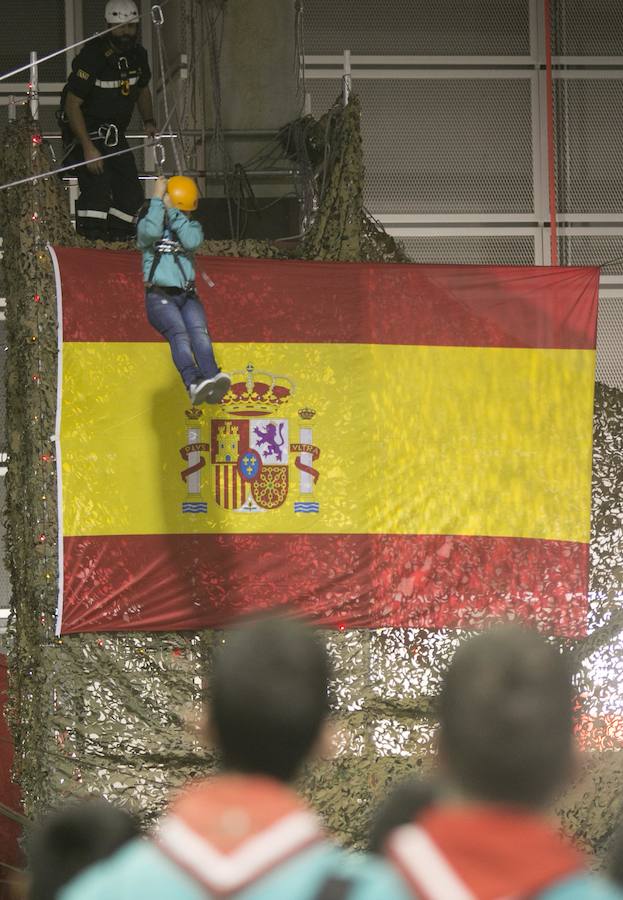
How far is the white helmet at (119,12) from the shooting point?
9.73 meters

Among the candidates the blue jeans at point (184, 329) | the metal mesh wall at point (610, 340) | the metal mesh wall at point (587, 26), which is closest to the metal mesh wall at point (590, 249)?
the metal mesh wall at point (610, 340)

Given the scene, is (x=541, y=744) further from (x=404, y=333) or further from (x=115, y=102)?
(x=115, y=102)

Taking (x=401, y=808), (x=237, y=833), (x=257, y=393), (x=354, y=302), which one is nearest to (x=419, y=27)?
(x=354, y=302)

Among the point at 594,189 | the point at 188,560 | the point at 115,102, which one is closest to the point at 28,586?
the point at 188,560

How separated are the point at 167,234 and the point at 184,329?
0.53 metres

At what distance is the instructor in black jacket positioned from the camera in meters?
9.58

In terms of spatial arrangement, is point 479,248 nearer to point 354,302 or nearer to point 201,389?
point 354,302

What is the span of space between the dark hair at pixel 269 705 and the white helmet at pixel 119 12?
758 cm

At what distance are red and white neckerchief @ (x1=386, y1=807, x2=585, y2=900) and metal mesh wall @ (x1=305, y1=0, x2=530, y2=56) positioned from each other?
1100cm

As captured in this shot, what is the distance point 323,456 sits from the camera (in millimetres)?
9156

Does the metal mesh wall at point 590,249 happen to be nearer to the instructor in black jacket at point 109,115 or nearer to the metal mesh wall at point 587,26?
the metal mesh wall at point 587,26

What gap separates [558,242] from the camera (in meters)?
12.9

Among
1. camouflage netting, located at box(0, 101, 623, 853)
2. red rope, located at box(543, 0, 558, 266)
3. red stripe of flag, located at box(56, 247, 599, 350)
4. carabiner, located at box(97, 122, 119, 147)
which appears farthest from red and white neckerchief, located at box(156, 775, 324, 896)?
red rope, located at box(543, 0, 558, 266)

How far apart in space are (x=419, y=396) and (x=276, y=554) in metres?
1.23
